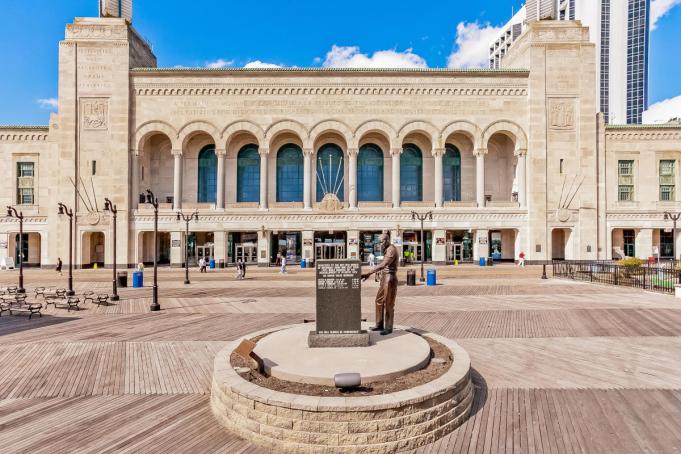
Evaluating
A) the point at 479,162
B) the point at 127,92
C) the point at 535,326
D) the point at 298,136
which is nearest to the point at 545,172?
the point at 479,162

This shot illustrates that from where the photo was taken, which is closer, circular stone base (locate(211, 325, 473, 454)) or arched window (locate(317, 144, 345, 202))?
circular stone base (locate(211, 325, 473, 454))

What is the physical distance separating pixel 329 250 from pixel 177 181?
1818 cm

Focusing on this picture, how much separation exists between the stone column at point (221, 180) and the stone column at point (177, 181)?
3.93 meters

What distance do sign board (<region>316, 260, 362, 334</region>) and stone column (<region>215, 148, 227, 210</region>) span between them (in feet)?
106

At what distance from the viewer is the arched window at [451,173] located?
42.5 metres

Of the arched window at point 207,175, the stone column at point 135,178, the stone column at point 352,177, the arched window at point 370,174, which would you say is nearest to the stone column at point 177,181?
the arched window at point 207,175

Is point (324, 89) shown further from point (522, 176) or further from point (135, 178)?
point (522, 176)

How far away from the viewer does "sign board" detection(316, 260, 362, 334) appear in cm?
796

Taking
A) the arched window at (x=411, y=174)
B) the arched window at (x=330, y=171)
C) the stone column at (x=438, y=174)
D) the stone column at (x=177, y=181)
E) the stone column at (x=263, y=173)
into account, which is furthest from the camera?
the arched window at (x=411, y=174)

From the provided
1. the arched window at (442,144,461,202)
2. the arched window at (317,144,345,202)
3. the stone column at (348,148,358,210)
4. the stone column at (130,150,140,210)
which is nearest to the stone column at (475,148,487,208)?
the arched window at (442,144,461,202)

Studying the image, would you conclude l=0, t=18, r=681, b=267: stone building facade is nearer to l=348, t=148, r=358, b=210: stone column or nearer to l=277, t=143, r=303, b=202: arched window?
l=348, t=148, r=358, b=210: stone column

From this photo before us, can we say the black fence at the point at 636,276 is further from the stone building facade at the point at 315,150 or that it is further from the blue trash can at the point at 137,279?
the blue trash can at the point at 137,279

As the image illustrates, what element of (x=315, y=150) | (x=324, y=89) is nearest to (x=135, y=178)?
(x=315, y=150)

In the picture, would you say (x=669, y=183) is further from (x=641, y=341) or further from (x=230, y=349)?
(x=230, y=349)
